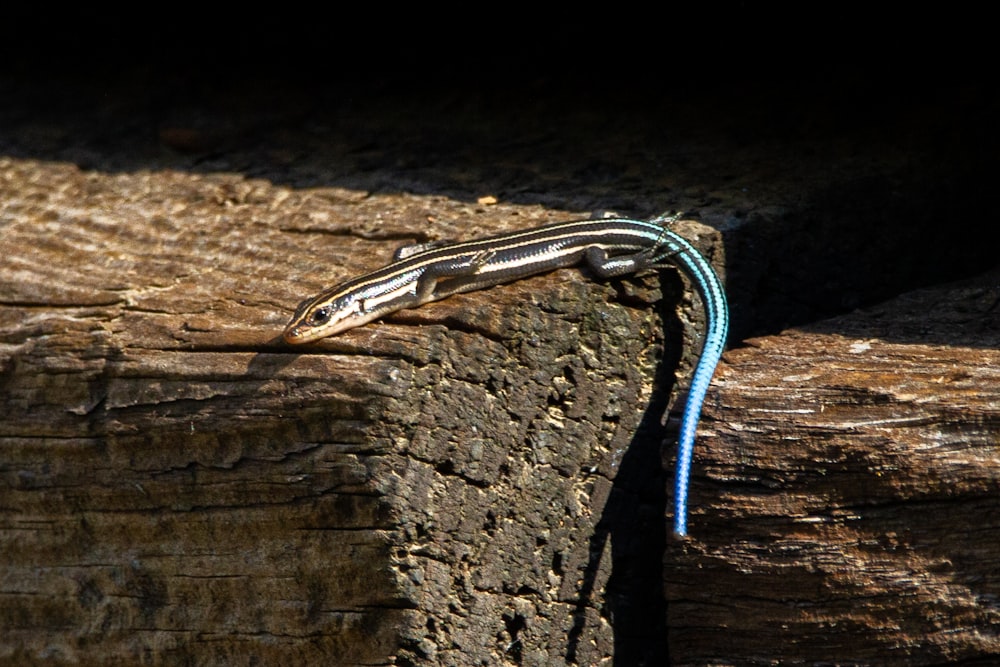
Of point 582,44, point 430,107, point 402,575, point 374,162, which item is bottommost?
point 402,575

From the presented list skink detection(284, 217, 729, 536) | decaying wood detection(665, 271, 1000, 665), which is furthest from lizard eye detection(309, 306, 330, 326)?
decaying wood detection(665, 271, 1000, 665)

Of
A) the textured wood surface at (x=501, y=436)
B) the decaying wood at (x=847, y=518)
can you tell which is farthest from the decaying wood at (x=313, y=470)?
the decaying wood at (x=847, y=518)

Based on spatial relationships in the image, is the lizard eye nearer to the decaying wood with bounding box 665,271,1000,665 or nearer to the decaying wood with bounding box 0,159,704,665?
the decaying wood with bounding box 0,159,704,665

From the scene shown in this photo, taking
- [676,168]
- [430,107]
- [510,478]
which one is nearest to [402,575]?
[510,478]

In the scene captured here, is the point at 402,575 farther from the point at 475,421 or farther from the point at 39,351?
the point at 39,351

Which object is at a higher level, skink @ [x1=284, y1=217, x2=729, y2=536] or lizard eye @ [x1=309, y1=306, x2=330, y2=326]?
skink @ [x1=284, y1=217, x2=729, y2=536]

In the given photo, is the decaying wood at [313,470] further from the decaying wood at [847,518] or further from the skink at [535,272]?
the decaying wood at [847,518]

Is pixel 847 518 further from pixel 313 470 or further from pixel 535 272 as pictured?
pixel 313 470
